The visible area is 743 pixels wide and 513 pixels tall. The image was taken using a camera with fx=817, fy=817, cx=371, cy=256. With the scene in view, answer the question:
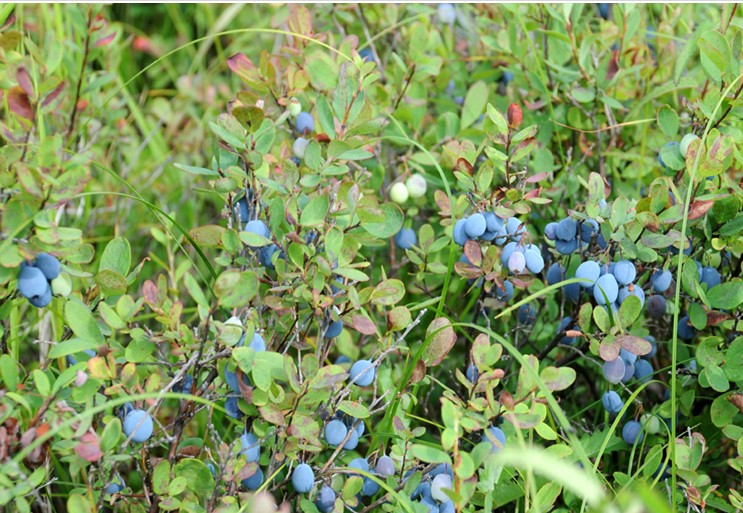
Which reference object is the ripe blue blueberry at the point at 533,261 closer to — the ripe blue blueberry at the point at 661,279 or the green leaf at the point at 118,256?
the ripe blue blueberry at the point at 661,279

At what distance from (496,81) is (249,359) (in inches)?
50.9

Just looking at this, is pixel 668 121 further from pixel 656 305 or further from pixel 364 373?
pixel 364 373

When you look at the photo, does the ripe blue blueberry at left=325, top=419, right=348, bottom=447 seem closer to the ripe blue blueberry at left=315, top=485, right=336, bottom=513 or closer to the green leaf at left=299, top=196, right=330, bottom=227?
the ripe blue blueberry at left=315, top=485, right=336, bottom=513

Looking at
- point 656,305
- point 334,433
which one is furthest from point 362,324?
point 656,305

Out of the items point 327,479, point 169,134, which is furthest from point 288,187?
point 169,134

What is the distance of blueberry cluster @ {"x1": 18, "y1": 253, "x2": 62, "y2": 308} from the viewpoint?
1077 mm

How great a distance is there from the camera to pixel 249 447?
119 centimetres

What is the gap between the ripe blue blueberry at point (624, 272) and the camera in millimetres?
1290

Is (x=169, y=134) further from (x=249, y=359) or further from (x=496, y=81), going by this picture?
(x=249, y=359)

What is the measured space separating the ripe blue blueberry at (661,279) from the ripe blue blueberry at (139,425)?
84 centimetres

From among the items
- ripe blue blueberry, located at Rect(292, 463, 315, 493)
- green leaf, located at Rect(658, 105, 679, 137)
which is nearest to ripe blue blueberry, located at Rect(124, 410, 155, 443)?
ripe blue blueberry, located at Rect(292, 463, 315, 493)

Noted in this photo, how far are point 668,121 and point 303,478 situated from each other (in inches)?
36.2

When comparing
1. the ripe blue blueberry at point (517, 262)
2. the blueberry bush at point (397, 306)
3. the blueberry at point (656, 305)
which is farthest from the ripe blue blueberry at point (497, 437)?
the blueberry at point (656, 305)

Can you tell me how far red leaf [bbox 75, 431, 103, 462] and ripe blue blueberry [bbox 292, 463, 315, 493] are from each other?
283 mm
